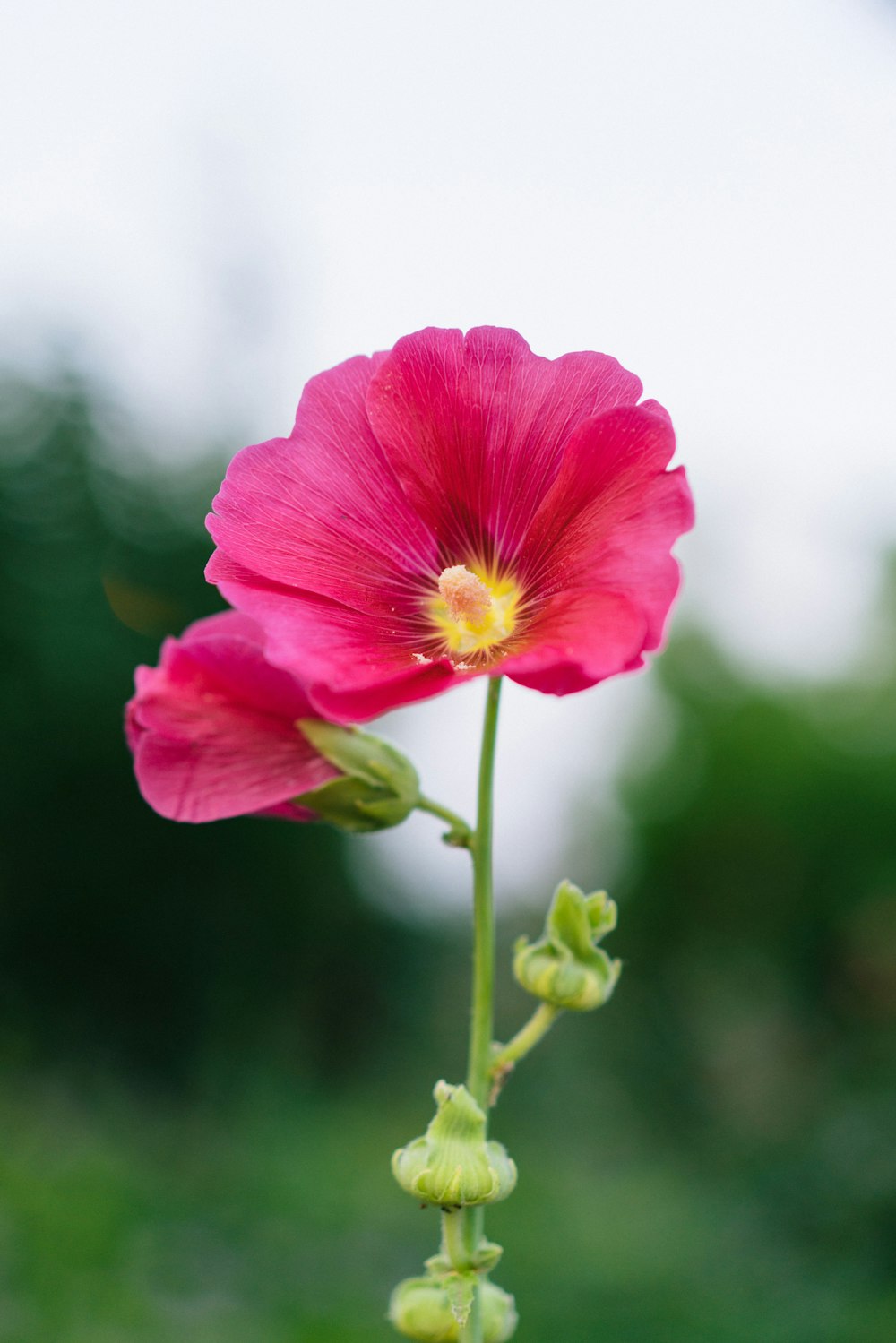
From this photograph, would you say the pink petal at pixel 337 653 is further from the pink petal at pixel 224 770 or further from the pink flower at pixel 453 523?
the pink petal at pixel 224 770

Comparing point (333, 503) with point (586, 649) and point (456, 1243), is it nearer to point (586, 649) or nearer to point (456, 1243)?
point (586, 649)

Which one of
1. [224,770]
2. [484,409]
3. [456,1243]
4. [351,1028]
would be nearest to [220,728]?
[224,770]

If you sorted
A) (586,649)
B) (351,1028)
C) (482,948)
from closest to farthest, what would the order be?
1. (586,649)
2. (482,948)
3. (351,1028)

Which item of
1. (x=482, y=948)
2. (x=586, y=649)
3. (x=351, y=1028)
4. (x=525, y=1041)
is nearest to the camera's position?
(x=586, y=649)

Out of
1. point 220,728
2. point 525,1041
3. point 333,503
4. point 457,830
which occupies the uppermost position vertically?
point 333,503

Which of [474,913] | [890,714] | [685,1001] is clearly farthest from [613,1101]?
[474,913]

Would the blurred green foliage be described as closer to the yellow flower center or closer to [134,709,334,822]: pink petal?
[134,709,334,822]: pink petal

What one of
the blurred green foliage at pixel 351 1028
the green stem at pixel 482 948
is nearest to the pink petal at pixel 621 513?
the green stem at pixel 482 948
